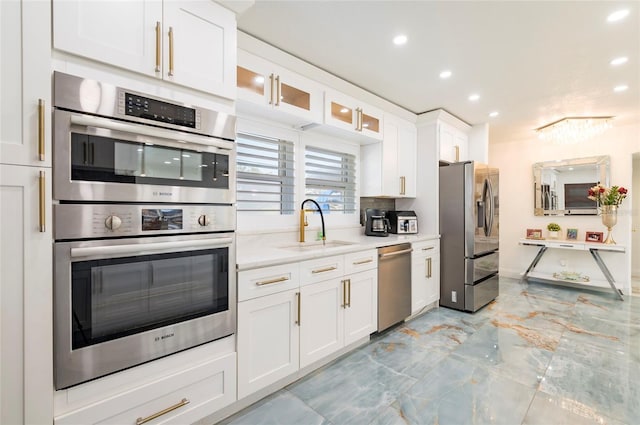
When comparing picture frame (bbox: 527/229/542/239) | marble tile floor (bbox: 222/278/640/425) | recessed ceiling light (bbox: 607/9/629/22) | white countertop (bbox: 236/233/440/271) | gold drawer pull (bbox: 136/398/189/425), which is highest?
recessed ceiling light (bbox: 607/9/629/22)

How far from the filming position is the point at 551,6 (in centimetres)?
184

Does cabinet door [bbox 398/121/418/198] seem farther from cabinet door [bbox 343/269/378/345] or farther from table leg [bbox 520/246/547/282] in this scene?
table leg [bbox 520/246/547/282]

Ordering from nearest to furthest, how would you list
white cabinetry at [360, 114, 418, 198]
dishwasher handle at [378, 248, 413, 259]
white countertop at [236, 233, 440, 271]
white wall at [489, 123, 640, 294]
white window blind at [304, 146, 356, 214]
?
1. white countertop at [236, 233, 440, 271]
2. dishwasher handle at [378, 248, 413, 259]
3. white window blind at [304, 146, 356, 214]
4. white cabinetry at [360, 114, 418, 198]
5. white wall at [489, 123, 640, 294]

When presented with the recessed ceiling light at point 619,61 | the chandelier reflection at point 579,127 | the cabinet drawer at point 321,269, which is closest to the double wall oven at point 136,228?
the cabinet drawer at point 321,269

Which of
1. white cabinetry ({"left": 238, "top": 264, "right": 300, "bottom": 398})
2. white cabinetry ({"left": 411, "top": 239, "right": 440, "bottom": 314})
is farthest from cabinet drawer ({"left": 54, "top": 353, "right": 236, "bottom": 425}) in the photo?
white cabinetry ({"left": 411, "top": 239, "right": 440, "bottom": 314})

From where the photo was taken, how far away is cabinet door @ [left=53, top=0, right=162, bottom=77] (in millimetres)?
1152

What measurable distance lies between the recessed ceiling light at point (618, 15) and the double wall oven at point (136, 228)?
2.62 m

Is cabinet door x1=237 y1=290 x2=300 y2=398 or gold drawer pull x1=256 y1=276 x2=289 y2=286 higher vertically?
gold drawer pull x1=256 y1=276 x2=289 y2=286

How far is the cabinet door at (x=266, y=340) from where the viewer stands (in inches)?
68.2

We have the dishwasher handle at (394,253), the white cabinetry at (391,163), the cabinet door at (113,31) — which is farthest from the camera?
the white cabinetry at (391,163)

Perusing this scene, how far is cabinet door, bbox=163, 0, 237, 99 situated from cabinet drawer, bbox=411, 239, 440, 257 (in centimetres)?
253

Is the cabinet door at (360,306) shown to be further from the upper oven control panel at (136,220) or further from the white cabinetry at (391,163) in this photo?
the upper oven control panel at (136,220)

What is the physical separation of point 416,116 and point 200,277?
3394 mm

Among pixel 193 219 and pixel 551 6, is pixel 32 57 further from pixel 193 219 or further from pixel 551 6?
pixel 551 6
